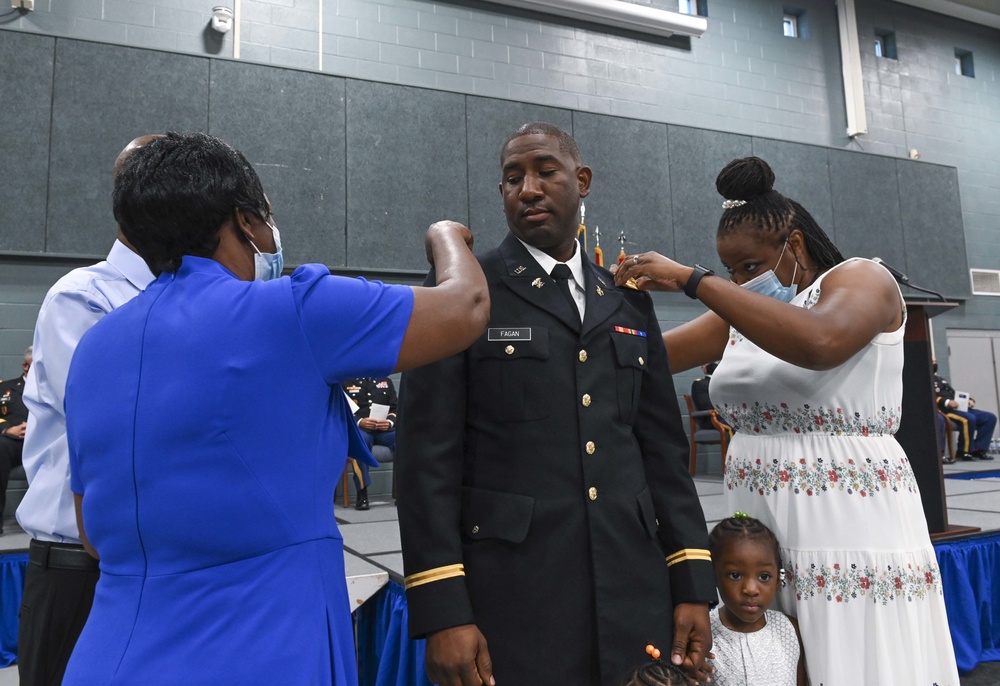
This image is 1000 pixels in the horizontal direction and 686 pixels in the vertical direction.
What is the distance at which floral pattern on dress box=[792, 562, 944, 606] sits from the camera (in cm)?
139

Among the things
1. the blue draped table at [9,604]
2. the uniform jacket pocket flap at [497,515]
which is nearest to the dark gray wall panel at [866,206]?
the blue draped table at [9,604]

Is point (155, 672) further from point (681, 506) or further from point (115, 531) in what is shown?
point (681, 506)

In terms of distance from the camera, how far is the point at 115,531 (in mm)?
825

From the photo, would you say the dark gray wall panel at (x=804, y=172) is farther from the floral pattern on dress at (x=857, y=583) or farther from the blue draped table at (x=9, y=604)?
the blue draped table at (x=9, y=604)

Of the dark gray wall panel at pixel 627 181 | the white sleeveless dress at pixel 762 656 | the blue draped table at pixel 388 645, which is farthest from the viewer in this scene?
the dark gray wall panel at pixel 627 181

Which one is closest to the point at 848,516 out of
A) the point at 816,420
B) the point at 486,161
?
the point at 816,420

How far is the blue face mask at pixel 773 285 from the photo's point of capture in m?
1.60

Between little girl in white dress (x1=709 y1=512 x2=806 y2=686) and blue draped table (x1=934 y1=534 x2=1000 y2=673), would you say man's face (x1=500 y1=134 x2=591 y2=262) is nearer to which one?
little girl in white dress (x1=709 y1=512 x2=806 y2=686)

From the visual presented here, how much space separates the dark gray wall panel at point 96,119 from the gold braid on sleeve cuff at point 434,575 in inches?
207

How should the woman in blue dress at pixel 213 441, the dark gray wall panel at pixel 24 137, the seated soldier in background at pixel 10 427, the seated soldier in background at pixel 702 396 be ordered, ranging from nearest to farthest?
the woman in blue dress at pixel 213 441
the seated soldier in background at pixel 10 427
the dark gray wall panel at pixel 24 137
the seated soldier in background at pixel 702 396

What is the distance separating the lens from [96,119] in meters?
5.50

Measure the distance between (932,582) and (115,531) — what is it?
145 cm

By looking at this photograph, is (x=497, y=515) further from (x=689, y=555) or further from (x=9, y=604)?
(x=9, y=604)

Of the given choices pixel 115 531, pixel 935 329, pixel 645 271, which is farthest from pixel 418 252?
pixel 935 329
